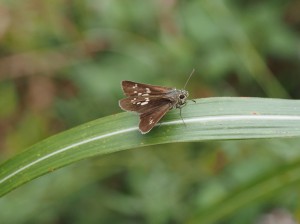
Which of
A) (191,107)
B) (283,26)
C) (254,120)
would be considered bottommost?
(254,120)

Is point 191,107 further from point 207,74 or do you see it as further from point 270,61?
point 270,61

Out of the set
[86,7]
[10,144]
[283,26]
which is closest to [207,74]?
[283,26]

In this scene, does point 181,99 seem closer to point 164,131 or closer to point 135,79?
point 164,131

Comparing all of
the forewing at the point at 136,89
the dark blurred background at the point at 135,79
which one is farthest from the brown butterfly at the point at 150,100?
the dark blurred background at the point at 135,79

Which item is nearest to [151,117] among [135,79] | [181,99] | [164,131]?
[164,131]

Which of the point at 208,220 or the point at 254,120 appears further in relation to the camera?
the point at 208,220

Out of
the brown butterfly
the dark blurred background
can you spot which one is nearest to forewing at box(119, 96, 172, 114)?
the brown butterfly

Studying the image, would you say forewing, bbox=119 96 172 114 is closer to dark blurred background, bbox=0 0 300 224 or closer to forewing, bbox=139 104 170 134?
forewing, bbox=139 104 170 134
